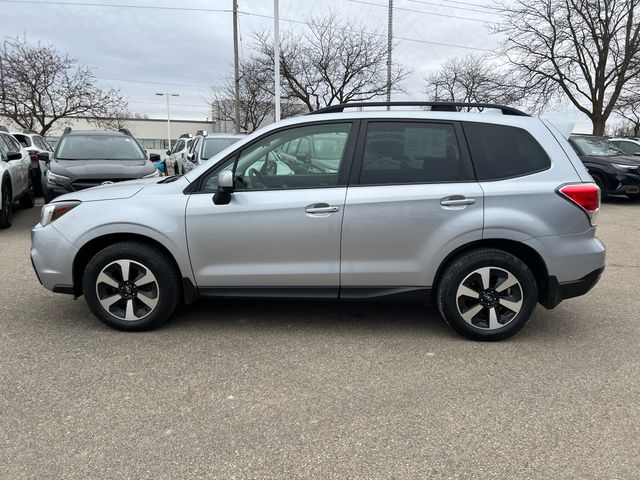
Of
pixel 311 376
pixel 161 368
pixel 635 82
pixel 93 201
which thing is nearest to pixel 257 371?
pixel 311 376

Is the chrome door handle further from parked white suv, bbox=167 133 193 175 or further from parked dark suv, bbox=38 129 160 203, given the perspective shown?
parked white suv, bbox=167 133 193 175

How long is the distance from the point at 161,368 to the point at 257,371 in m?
0.65

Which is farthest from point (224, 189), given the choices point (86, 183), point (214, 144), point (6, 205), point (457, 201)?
point (214, 144)

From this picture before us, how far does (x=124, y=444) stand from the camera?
100.0 inches

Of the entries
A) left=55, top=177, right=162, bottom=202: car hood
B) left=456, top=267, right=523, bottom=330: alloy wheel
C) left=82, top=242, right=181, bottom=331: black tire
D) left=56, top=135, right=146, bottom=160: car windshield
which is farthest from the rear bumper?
left=56, top=135, right=146, bottom=160: car windshield

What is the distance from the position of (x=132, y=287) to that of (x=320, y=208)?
1604 mm

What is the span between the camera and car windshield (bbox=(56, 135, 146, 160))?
873 centimetres

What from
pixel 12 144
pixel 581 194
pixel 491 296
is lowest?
pixel 491 296

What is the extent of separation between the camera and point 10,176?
858 cm

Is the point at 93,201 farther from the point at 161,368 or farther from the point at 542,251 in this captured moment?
the point at 542,251

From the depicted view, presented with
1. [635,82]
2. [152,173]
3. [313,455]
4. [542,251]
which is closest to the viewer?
[313,455]

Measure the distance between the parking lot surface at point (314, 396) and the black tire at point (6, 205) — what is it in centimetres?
452

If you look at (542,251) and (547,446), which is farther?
(542,251)

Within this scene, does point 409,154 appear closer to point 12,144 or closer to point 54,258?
point 54,258
